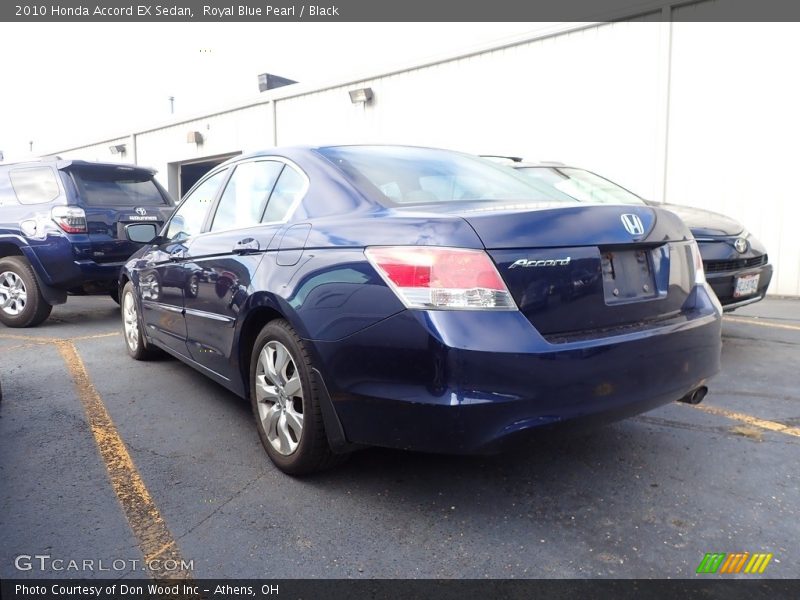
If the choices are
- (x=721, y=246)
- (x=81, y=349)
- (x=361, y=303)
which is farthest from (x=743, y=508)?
(x=81, y=349)

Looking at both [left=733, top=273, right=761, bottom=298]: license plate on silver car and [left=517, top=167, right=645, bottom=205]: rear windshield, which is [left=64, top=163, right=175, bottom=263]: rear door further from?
[left=733, top=273, right=761, bottom=298]: license plate on silver car

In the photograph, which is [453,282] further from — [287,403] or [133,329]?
[133,329]

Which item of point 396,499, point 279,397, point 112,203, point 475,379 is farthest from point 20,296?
point 475,379

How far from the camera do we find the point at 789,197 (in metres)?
7.93

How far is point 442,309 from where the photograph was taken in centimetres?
213

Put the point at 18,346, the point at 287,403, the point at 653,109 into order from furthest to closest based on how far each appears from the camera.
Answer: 1. the point at 653,109
2. the point at 18,346
3. the point at 287,403

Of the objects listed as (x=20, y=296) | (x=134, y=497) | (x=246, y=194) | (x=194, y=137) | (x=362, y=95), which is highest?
(x=362, y=95)

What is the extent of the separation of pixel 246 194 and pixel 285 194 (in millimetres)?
507

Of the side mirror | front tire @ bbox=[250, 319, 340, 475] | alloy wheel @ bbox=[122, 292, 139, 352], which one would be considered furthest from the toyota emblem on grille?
alloy wheel @ bbox=[122, 292, 139, 352]

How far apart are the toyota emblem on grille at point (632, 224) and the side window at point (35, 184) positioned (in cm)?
632

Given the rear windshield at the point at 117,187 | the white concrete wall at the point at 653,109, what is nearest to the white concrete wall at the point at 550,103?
the white concrete wall at the point at 653,109

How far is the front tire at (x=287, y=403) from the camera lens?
2.56m
